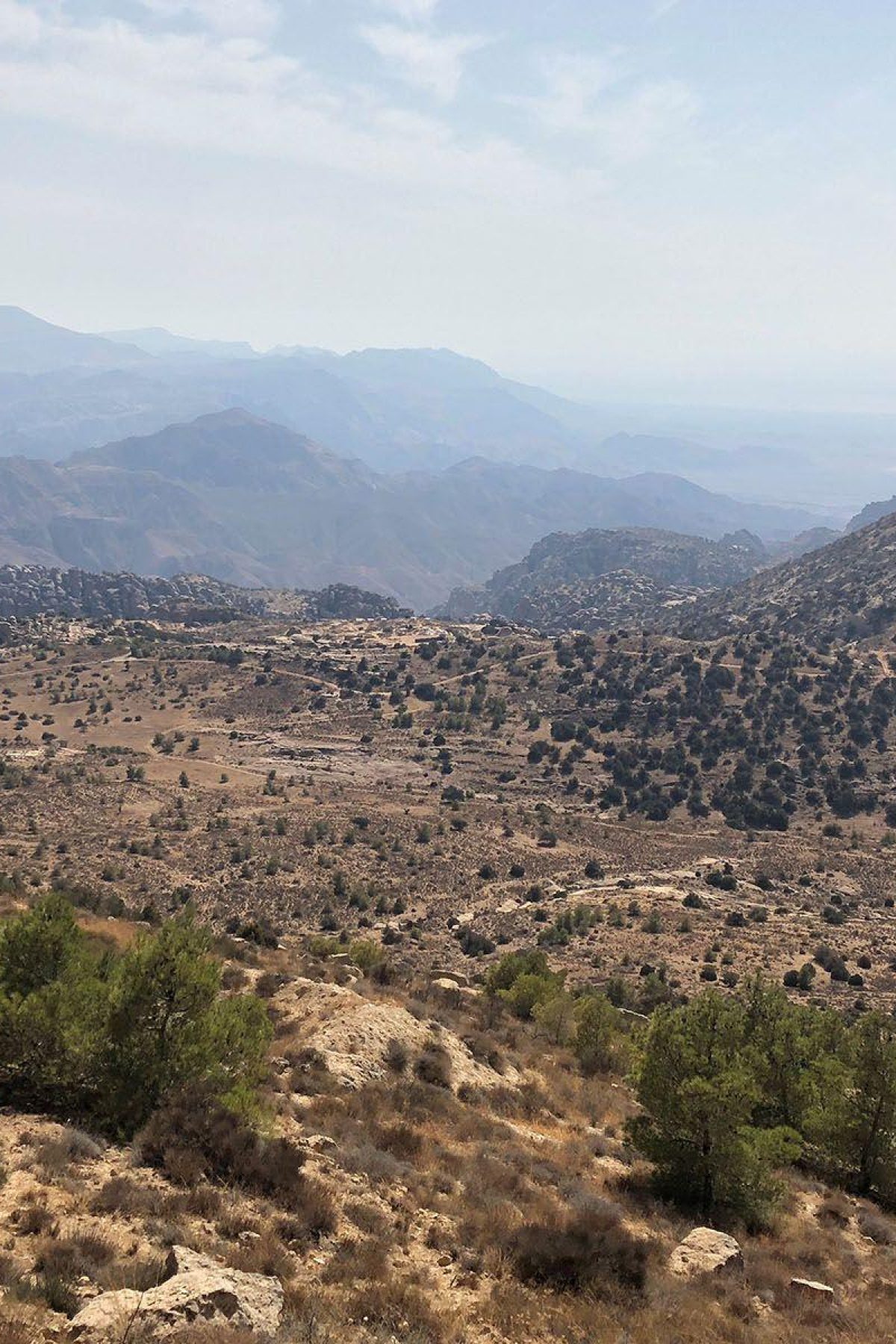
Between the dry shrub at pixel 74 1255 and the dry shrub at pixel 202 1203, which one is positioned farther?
the dry shrub at pixel 202 1203

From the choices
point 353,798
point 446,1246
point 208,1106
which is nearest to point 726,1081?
point 446,1246

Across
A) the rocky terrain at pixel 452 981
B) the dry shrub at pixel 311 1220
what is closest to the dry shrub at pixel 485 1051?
the rocky terrain at pixel 452 981

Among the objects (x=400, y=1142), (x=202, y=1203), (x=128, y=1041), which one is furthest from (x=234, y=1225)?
(x=400, y=1142)

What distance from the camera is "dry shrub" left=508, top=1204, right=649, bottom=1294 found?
44.0ft

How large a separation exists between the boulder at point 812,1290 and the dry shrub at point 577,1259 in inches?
108

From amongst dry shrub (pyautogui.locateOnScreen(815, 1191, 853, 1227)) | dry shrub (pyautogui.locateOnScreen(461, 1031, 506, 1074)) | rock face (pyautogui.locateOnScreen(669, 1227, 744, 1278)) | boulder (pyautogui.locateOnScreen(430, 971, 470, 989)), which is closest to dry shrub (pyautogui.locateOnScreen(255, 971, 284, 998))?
dry shrub (pyautogui.locateOnScreen(461, 1031, 506, 1074))

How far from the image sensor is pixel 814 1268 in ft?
55.2

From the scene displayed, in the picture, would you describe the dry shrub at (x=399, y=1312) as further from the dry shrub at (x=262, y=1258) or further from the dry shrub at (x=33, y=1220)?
the dry shrub at (x=33, y=1220)

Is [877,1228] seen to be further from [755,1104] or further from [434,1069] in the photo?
[434,1069]

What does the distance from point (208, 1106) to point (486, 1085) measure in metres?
11.1

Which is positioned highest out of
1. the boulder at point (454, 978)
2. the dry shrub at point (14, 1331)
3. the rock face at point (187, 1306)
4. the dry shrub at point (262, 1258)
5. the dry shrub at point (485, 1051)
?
the dry shrub at point (14, 1331)

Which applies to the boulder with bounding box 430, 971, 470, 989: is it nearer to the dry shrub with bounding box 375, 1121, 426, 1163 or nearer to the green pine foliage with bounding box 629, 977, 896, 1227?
the green pine foliage with bounding box 629, 977, 896, 1227

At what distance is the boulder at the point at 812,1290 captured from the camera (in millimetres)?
Result: 14969

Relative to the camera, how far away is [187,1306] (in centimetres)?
971
